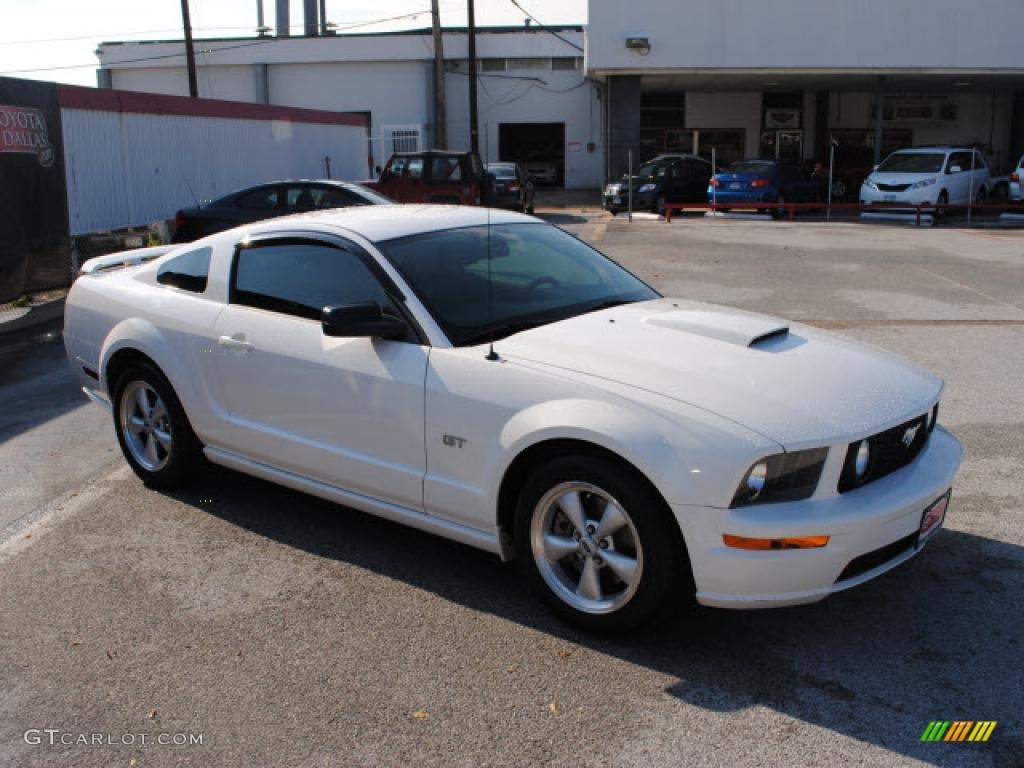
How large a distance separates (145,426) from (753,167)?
22779 mm

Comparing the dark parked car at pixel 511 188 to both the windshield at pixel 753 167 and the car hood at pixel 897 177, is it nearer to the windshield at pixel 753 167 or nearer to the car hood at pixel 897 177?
the windshield at pixel 753 167

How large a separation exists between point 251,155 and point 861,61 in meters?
17.2

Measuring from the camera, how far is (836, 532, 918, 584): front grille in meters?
3.59

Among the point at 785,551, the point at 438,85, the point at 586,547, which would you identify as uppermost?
the point at 438,85

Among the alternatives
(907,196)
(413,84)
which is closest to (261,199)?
(907,196)

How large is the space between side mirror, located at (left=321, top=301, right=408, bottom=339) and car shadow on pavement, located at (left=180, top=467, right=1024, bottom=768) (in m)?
1.08

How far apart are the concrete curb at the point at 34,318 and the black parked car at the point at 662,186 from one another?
1689 cm

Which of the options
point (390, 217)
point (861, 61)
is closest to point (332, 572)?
point (390, 217)

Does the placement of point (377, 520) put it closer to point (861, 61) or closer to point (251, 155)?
point (251, 155)

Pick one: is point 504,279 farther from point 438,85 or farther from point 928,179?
point 438,85

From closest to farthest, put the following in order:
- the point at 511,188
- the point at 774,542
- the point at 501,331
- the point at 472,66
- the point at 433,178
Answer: the point at 774,542 → the point at 501,331 → the point at 433,178 → the point at 511,188 → the point at 472,66

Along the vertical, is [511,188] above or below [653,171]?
below

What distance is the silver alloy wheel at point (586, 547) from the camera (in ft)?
12.2

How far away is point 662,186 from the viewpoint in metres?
26.9
